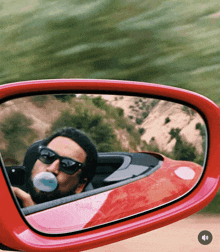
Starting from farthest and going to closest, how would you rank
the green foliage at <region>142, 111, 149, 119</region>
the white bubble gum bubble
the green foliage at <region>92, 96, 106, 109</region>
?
the green foliage at <region>142, 111, 149, 119</region> → the green foliage at <region>92, 96, 106, 109</region> → the white bubble gum bubble

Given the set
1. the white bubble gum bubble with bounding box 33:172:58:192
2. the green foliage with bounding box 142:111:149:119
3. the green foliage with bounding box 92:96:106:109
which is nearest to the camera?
the white bubble gum bubble with bounding box 33:172:58:192

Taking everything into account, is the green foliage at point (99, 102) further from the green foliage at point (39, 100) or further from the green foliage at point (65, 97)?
the green foliage at point (39, 100)

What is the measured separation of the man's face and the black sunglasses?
0.01m

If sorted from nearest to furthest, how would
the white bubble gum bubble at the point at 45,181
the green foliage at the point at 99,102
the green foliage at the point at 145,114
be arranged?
1. the white bubble gum bubble at the point at 45,181
2. the green foliage at the point at 99,102
3. the green foliage at the point at 145,114

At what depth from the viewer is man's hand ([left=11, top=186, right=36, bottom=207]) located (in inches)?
58.7

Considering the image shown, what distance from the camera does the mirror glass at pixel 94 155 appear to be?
1.50 m

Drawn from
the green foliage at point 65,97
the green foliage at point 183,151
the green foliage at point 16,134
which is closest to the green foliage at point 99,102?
the green foliage at point 65,97

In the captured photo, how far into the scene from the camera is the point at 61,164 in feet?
4.93

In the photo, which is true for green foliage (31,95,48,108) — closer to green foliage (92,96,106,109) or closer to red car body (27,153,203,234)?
green foliage (92,96,106,109)

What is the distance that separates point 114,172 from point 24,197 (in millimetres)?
445

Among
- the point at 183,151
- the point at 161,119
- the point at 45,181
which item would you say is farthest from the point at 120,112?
the point at 45,181

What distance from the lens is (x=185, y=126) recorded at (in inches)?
69.0

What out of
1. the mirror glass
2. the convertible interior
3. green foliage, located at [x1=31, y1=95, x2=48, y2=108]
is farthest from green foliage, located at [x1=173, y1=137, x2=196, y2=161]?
green foliage, located at [x1=31, y1=95, x2=48, y2=108]

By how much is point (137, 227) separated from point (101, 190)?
25 cm
